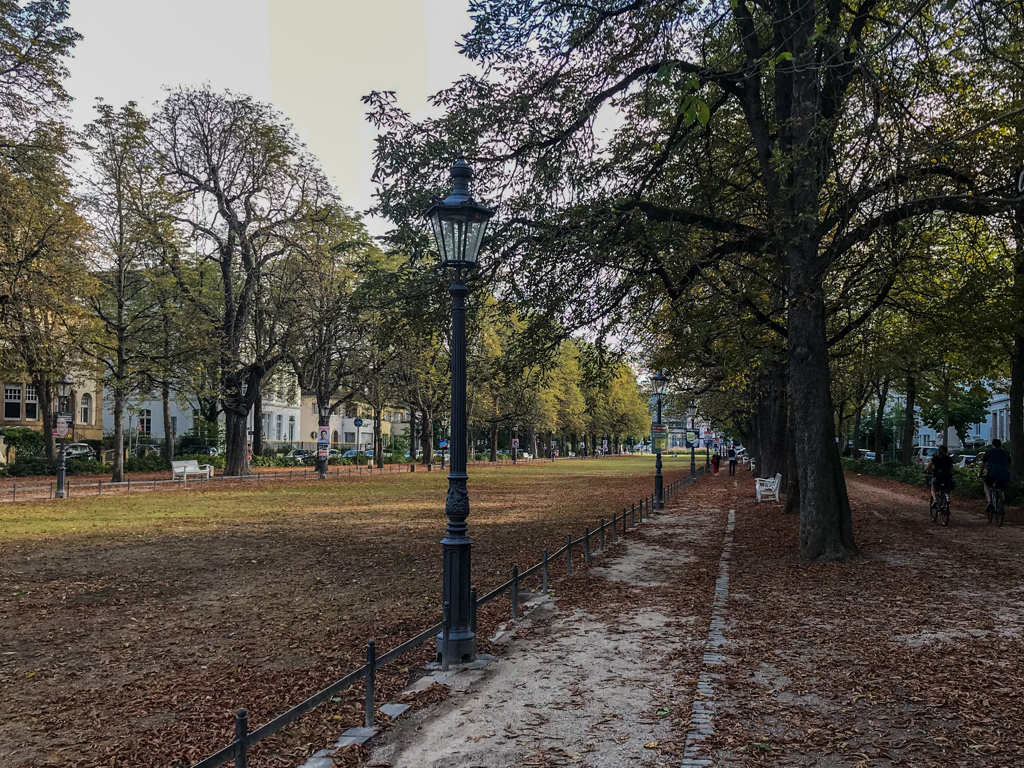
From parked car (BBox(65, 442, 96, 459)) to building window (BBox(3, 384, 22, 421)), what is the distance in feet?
14.3

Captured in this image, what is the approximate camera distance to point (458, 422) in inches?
284

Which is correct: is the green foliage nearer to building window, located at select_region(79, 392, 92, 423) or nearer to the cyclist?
building window, located at select_region(79, 392, 92, 423)

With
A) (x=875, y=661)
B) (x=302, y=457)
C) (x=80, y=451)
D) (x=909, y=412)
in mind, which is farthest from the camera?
(x=302, y=457)

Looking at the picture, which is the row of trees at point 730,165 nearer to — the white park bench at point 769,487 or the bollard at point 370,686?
the bollard at point 370,686

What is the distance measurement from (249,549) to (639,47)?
36.1 feet

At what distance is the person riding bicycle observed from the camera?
1828 cm

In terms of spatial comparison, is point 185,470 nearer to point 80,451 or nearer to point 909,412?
point 80,451

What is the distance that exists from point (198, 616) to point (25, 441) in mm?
42252

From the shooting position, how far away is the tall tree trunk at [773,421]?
77.4 feet

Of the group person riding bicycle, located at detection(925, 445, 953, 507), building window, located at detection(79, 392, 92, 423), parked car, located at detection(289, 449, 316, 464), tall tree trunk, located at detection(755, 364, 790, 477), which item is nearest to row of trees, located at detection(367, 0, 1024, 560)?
A: person riding bicycle, located at detection(925, 445, 953, 507)

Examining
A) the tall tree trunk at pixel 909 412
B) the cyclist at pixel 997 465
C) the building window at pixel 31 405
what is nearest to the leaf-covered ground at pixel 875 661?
the cyclist at pixel 997 465

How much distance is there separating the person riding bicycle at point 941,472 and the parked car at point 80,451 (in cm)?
4396

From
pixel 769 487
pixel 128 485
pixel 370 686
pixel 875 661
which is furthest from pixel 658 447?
pixel 128 485

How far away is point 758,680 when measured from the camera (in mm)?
6383
